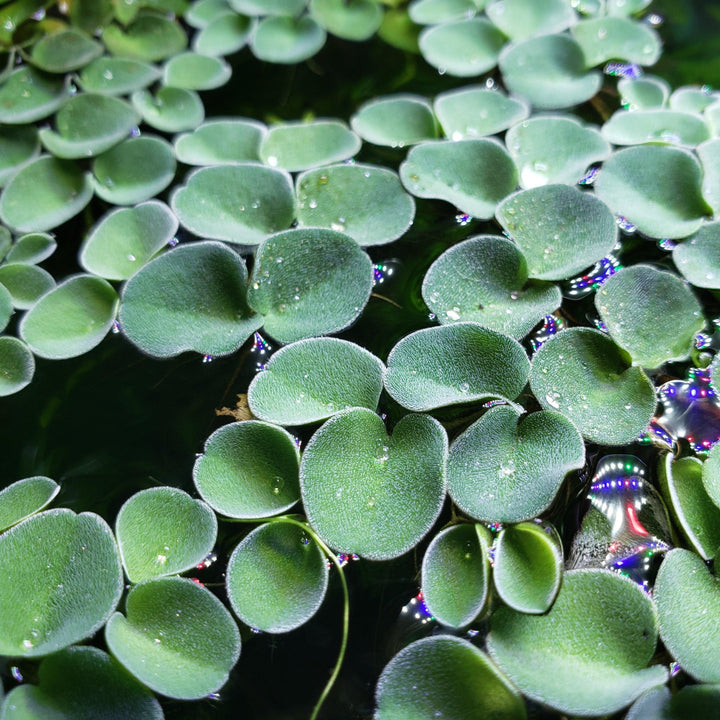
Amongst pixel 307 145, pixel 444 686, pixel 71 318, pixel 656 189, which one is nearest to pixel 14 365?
pixel 71 318

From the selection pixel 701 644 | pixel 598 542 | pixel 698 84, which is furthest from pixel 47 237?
pixel 698 84

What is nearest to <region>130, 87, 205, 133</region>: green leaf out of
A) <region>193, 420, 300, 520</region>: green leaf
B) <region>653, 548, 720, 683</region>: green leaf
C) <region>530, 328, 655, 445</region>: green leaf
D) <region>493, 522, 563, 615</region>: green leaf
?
<region>193, 420, 300, 520</region>: green leaf

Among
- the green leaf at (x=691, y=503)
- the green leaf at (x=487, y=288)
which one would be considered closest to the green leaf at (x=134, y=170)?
the green leaf at (x=487, y=288)

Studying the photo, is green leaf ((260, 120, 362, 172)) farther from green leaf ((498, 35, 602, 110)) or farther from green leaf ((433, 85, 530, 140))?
green leaf ((498, 35, 602, 110))

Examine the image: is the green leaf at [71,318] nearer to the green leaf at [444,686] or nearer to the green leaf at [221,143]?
the green leaf at [221,143]

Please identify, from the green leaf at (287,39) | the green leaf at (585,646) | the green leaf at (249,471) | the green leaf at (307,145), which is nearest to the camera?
the green leaf at (585,646)

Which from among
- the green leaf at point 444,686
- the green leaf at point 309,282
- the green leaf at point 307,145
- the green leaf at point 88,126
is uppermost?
the green leaf at point 88,126

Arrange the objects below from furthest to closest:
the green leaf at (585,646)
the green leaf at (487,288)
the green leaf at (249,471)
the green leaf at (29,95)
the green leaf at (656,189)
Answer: the green leaf at (29,95) < the green leaf at (656,189) < the green leaf at (487,288) < the green leaf at (249,471) < the green leaf at (585,646)
